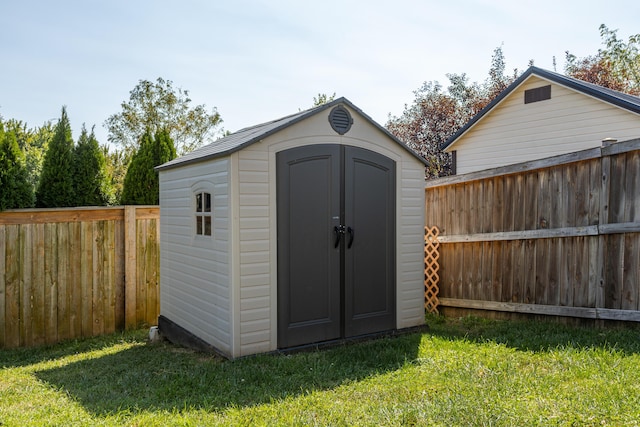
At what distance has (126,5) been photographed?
6.68 m

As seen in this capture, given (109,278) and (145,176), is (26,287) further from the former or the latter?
(145,176)

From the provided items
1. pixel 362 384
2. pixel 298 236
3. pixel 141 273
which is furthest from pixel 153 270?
pixel 362 384

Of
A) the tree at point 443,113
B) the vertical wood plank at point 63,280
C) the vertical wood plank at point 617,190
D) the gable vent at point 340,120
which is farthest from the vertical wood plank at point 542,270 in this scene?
the tree at point 443,113

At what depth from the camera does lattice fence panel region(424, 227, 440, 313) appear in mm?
6480

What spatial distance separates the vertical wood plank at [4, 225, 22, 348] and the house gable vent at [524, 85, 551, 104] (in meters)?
9.39

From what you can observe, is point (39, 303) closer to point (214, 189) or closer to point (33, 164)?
point (33, 164)

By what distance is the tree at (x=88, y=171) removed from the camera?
6.37 metres

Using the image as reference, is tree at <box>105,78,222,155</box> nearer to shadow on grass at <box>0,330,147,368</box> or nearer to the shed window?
shadow on grass at <box>0,330,147,368</box>

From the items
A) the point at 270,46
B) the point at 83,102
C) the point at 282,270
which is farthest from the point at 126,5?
the point at 83,102

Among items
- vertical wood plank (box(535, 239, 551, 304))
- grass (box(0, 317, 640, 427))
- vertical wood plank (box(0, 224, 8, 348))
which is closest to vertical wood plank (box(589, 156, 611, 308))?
grass (box(0, 317, 640, 427))

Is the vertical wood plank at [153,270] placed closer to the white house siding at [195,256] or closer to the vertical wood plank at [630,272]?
the white house siding at [195,256]

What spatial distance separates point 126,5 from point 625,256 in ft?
23.0

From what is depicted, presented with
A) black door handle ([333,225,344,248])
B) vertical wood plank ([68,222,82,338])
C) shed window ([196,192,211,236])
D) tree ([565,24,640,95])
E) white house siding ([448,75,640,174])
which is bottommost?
vertical wood plank ([68,222,82,338])

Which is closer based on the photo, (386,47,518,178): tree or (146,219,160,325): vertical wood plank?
(146,219,160,325): vertical wood plank
